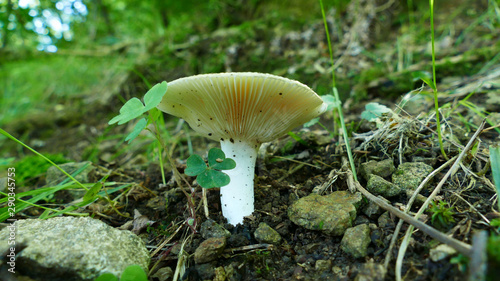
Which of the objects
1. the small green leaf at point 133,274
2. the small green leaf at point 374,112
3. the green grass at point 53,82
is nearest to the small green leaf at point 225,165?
the small green leaf at point 133,274

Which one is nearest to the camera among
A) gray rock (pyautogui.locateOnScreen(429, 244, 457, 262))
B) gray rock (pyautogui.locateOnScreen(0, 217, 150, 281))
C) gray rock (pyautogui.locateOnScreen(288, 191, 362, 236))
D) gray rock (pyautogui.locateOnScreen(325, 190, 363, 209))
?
gray rock (pyautogui.locateOnScreen(429, 244, 457, 262))

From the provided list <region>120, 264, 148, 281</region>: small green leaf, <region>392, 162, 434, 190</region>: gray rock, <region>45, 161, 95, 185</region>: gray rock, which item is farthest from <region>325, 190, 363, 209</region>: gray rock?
<region>45, 161, 95, 185</region>: gray rock

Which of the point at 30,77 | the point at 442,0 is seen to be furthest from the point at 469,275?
the point at 30,77

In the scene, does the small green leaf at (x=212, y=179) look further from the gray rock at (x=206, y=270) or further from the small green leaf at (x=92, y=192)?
the small green leaf at (x=92, y=192)

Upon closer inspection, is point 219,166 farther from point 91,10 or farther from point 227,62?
point 91,10

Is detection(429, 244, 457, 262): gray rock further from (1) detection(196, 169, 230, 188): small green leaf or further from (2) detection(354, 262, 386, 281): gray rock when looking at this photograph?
(1) detection(196, 169, 230, 188): small green leaf

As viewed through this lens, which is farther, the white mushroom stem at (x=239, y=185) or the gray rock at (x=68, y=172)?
the gray rock at (x=68, y=172)
